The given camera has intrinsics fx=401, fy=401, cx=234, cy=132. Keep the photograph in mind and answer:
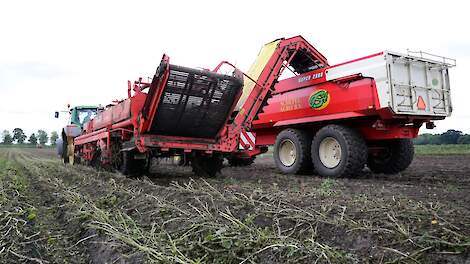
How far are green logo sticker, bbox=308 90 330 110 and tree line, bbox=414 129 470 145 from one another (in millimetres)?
15091

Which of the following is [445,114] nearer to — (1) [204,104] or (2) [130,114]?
(1) [204,104]

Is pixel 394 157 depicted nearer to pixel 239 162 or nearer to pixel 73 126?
pixel 239 162

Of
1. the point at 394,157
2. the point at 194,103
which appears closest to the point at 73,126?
the point at 194,103

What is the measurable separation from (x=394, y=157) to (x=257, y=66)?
11.3ft

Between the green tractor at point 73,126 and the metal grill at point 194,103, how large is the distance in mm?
6844

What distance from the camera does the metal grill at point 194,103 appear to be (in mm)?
6594

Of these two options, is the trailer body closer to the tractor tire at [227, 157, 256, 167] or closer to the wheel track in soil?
the tractor tire at [227, 157, 256, 167]

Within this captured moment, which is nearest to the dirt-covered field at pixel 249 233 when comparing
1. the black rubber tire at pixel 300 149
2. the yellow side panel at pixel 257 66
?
the yellow side panel at pixel 257 66

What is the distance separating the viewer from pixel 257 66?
28.0 ft

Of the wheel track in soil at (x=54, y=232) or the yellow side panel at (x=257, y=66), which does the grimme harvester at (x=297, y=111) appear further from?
the wheel track in soil at (x=54, y=232)

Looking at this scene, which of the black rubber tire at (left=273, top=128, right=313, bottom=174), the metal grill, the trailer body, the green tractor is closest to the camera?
the metal grill

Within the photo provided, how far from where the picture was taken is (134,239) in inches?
117

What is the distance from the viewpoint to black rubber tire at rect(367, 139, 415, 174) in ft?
27.2

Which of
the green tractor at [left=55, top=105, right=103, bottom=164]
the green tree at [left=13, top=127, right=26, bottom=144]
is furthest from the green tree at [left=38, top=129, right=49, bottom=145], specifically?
the green tractor at [left=55, top=105, right=103, bottom=164]
